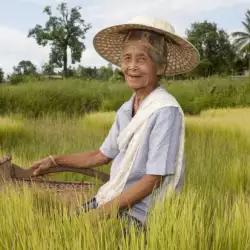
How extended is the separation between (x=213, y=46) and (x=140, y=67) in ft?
161

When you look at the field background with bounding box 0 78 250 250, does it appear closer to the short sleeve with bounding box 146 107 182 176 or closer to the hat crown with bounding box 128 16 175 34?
the short sleeve with bounding box 146 107 182 176

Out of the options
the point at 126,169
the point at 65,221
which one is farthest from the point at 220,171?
the point at 65,221

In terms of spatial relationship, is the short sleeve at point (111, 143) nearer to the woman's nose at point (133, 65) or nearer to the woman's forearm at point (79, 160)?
the woman's forearm at point (79, 160)

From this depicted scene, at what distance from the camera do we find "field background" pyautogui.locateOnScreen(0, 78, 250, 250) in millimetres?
1408

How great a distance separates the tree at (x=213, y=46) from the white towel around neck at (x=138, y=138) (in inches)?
1757

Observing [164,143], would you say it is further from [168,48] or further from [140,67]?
[168,48]

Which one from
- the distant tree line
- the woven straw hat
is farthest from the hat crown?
the distant tree line

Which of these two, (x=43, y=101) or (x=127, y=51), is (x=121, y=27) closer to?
(x=127, y=51)

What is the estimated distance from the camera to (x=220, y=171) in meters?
3.90

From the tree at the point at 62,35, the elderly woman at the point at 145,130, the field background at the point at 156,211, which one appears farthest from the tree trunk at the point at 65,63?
the elderly woman at the point at 145,130

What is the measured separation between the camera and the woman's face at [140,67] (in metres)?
1.89

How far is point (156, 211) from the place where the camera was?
1.50 meters

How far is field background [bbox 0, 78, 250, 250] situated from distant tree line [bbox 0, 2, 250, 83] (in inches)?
940

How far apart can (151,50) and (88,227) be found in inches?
31.8
